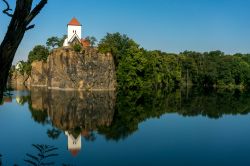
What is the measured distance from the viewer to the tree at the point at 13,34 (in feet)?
9.75

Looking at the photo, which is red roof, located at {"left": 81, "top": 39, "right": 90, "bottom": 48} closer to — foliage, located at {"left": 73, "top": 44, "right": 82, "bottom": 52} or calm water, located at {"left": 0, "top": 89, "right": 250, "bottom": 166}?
foliage, located at {"left": 73, "top": 44, "right": 82, "bottom": 52}

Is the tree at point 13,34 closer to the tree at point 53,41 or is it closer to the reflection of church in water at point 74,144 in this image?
the reflection of church in water at point 74,144

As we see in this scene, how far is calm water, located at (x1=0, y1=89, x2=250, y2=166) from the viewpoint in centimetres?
1628

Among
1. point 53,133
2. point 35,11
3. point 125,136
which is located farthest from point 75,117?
point 35,11

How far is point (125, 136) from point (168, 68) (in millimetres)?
70420

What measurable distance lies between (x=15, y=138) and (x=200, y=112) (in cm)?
2197

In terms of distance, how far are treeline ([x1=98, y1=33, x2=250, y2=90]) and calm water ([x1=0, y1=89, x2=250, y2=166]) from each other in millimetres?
31991

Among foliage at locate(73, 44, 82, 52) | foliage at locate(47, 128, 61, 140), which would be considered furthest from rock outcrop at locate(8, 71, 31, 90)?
foliage at locate(47, 128, 61, 140)

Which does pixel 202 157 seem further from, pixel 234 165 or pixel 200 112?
pixel 200 112

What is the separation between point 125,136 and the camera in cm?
2216

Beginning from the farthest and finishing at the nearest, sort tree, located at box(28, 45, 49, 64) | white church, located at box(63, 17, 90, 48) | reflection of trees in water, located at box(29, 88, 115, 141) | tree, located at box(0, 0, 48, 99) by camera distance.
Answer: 1. tree, located at box(28, 45, 49, 64)
2. white church, located at box(63, 17, 90, 48)
3. reflection of trees in water, located at box(29, 88, 115, 141)
4. tree, located at box(0, 0, 48, 99)

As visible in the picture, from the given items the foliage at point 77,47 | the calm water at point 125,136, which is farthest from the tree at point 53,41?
the calm water at point 125,136

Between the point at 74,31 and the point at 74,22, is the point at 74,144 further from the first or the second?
the point at 74,22

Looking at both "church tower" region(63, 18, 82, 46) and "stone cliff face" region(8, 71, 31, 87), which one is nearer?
"church tower" region(63, 18, 82, 46)
